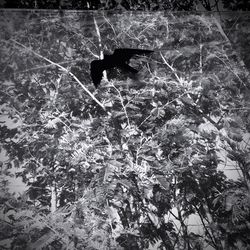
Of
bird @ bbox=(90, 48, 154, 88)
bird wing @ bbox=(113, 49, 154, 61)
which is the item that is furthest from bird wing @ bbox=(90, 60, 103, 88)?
bird wing @ bbox=(113, 49, 154, 61)

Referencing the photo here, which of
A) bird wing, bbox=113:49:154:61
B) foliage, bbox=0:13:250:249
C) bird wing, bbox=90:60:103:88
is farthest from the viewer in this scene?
bird wing, bbox=113:49:154:61

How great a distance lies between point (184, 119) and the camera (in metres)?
2.15

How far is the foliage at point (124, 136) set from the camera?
1.83m

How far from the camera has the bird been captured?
7.86ft

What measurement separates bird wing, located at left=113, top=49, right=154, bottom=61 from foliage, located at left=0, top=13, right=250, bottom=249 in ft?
0.37

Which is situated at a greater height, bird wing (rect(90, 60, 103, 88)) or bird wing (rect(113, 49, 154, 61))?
bird wing (rect(113, 49, 154, 61))

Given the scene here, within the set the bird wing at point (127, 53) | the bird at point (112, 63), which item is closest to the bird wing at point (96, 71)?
the bird at point (112, 63)

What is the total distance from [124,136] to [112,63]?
902 mm

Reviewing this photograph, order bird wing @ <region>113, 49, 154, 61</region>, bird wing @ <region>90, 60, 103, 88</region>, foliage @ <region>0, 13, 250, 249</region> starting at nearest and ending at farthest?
foliage @ <region>0, 13, 250, 249</region> → bird wing @ <region>90, 60, 103, 88</region> → bird wing @ <region>113, 49, 154, 61</region>

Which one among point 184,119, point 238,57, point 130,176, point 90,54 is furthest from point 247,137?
point 90,54

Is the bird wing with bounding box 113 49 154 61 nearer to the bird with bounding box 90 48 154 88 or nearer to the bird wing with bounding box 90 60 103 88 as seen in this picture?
the bird with bounding box 90 48 154 88

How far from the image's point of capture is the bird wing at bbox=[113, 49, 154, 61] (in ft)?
8.45

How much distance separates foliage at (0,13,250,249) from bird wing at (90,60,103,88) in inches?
3.5

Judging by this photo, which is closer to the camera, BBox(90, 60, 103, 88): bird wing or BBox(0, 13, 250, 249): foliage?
BBox(0, 13, 250, 249): foliage
